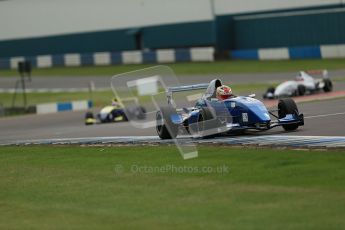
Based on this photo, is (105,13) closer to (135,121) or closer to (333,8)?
(333,8)

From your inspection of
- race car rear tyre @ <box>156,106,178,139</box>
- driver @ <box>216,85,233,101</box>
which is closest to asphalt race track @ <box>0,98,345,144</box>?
driver @ <box>216,85,233,101</box>

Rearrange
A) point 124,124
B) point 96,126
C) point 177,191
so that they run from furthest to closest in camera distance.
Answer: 1. point 96,126
2. point 124,124
3. point 177,191

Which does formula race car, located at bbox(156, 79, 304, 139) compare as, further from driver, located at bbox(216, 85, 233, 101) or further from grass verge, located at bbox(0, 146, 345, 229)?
grass verge, located at bbox(0, 146, 345, 229)

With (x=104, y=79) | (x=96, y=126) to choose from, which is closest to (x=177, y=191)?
(x=96, y=126)

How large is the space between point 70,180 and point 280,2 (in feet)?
110

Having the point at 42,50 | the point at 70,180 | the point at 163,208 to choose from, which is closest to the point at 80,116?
the point at 70,180

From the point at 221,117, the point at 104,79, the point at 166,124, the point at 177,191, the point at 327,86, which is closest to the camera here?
the point at 177,191

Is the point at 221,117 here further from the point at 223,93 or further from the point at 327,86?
the point at 327,86

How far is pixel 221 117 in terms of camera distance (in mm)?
16016

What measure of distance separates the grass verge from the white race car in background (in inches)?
539

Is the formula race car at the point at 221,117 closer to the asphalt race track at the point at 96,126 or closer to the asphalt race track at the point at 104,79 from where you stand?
the asphalt race track at the point at 96,126

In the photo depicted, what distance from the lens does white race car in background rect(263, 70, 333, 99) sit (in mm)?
28078

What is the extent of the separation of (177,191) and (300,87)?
18248mm

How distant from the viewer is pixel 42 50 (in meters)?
55.3
